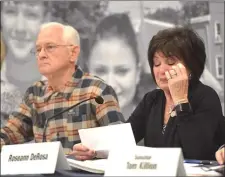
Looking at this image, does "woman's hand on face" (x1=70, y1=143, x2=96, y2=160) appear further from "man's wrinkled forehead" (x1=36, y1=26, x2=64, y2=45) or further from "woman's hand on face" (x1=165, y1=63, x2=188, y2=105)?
A: "man's wrinkled forehead" (x1=36, y1=26, x2=64, y2=45)

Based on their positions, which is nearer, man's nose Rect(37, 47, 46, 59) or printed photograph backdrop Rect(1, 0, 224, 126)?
man's nose Rect(37, 47, 46, 59)

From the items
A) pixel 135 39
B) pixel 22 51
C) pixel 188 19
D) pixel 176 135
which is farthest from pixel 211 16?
pixel 176 135

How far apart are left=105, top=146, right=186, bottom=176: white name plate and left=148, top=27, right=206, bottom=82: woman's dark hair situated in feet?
2.18

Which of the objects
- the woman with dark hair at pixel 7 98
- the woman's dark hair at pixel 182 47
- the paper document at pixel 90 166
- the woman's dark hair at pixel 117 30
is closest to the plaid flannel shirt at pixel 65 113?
the woman's dark hair at pixel 182 47

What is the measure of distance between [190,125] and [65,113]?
0.64m

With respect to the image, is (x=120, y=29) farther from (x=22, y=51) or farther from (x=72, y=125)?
(x=72, y=125)

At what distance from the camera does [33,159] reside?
1.21 metres

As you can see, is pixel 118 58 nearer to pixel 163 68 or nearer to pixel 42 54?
pixel 42 54

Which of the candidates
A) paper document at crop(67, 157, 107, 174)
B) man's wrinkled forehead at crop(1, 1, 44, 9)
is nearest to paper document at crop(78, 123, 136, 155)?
paper document at crop(67, 157, 107, 174)

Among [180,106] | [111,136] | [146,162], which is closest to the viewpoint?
[146,162]

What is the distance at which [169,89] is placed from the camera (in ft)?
5.38

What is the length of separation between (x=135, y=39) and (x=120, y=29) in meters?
0.13

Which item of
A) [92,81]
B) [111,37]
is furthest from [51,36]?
[111,37]

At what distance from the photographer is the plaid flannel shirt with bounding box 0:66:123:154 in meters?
1.98
